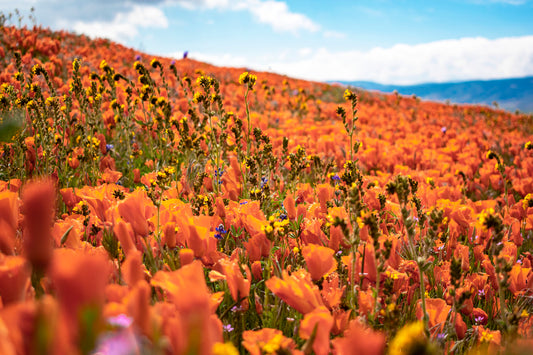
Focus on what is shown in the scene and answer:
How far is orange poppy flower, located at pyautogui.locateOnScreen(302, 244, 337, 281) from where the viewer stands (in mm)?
1406

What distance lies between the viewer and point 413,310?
1.59 m

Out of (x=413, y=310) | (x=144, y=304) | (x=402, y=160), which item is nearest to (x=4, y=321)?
(x=144, y=304)

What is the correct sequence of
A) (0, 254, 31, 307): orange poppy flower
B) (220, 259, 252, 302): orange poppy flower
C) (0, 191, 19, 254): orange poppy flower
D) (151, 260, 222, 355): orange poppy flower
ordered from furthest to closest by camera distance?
(220, 259, 252, 302): orange poppy flower, (0, 191, 19, 254): orange poppy flower, (0, 254, 31, 307): orange poppy flower, (151, 260, 222, 355): orange poppy flower

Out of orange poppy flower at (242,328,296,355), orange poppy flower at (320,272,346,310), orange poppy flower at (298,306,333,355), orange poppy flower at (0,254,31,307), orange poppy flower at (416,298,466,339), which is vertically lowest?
orange poppy flower at (416,298,466,339)

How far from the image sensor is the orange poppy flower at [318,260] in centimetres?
141

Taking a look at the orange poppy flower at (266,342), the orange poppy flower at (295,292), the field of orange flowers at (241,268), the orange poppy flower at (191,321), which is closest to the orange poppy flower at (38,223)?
the field of orange flowers at (241,268)

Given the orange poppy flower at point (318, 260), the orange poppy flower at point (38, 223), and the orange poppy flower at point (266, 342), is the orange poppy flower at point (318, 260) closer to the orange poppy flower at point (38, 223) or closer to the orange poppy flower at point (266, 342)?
the orange poppy flower at point (266, 342)

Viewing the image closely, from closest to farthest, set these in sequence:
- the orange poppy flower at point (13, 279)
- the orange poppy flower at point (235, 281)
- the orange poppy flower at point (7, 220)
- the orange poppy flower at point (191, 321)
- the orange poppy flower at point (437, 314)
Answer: the orange poppy flower at point (191, 321) → the orange poppy flower at point (13, 279) → the orange poppy flower at point (7, 220) → the orange poppy flower at point (235, 281) → the orange poppy flower at point (437, 314)

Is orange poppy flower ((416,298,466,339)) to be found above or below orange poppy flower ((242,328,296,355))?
below

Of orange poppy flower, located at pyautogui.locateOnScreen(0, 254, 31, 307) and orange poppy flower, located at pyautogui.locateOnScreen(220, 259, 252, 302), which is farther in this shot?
orange poppy flower, located at pyautogui.locateOnScreen(220, 259, 252, 302)

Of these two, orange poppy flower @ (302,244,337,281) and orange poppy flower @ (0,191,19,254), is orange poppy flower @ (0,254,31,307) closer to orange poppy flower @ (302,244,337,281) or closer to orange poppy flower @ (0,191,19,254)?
orange poppy flower @ (0,191,19,254)

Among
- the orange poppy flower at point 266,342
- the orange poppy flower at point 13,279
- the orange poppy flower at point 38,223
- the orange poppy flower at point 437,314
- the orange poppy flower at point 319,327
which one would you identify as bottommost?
the orange poppy flower at point 437,314

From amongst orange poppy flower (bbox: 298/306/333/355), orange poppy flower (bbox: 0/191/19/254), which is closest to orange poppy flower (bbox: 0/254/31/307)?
orange poppy flower (bbox: 0/191/19/254)

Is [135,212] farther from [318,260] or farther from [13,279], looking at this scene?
[318,260]
